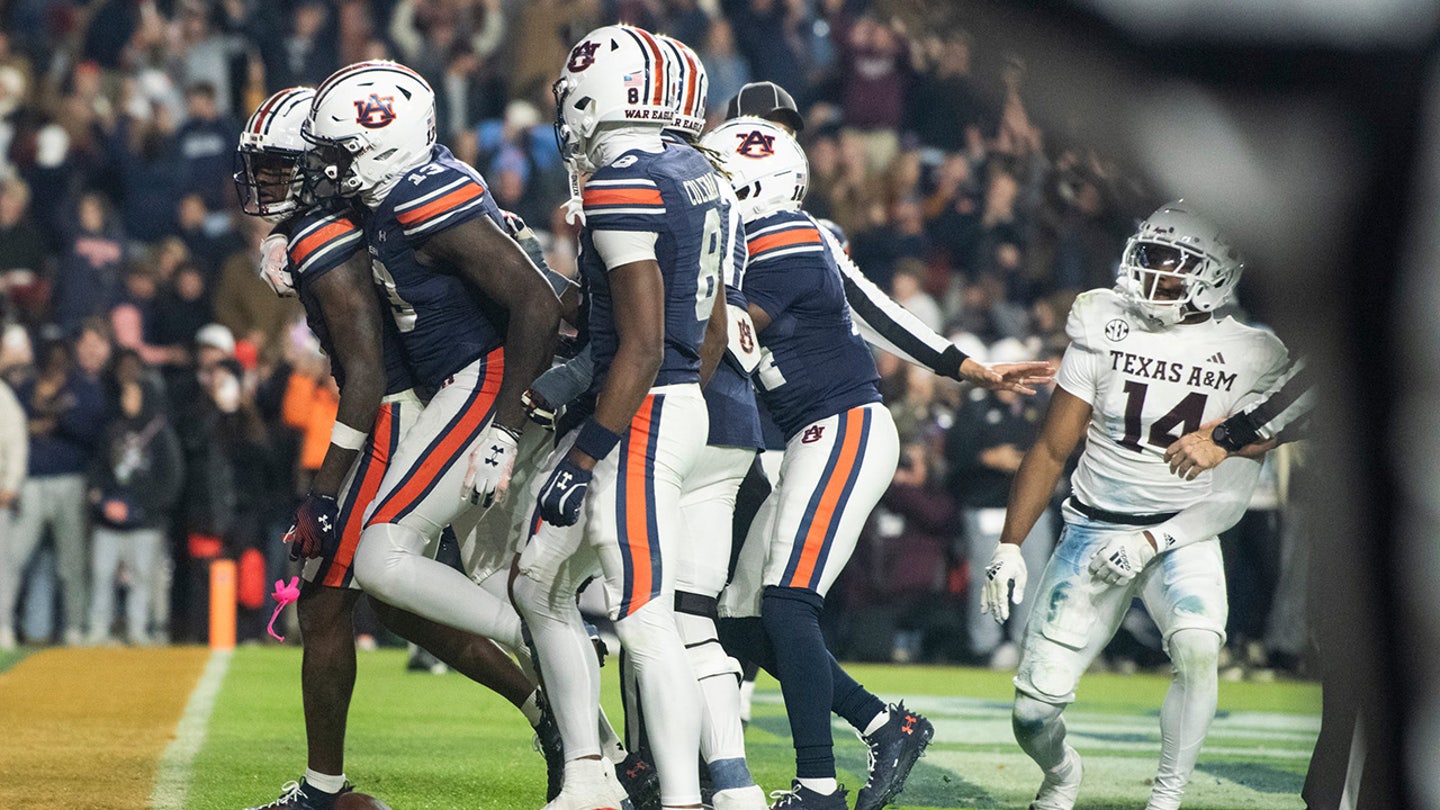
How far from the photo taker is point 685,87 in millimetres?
4551

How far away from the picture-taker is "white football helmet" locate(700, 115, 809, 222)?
555cm

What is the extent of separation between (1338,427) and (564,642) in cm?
381

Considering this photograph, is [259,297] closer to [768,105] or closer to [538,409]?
[768,105]

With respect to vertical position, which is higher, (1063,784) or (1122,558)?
(1122,558)

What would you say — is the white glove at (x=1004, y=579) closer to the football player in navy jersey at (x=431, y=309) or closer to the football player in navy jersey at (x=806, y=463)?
the football player in navy jersey at (x=806, y=463)

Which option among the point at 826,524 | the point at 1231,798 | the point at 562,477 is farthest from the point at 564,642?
the point at 1231,798

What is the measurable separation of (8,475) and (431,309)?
7.78 meters

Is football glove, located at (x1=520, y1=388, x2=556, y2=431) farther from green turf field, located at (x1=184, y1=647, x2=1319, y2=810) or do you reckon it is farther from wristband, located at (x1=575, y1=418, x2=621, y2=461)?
green turf field, located at (x1=184, y1=647, x2=1319, y2=810)

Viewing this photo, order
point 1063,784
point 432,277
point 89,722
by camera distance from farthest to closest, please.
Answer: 1. point 89,722
2. point 1063,784
3. point 432,277

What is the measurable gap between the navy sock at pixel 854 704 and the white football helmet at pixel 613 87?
1862 mm

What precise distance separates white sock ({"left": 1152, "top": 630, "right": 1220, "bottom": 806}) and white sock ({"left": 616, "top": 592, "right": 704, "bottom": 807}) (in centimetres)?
155

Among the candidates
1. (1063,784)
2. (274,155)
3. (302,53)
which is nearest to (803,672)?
(1063,784)

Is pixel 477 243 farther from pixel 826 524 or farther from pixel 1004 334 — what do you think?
pixel 1004 334

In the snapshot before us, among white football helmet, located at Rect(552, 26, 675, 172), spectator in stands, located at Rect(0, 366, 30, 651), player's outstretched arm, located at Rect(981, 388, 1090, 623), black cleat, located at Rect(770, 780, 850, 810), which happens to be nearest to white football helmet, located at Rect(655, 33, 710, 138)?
white football helmet, located at Rect(552, 26, 675, 172)
